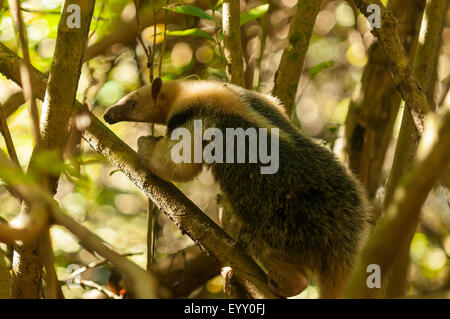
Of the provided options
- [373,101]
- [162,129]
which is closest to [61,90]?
[162,129]

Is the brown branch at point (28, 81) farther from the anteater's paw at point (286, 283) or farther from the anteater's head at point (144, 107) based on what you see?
the anteater's head at point (144, 107)

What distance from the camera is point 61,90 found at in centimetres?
253

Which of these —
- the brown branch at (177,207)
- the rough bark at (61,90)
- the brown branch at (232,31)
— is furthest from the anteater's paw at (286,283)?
the brown branch at (232,31)

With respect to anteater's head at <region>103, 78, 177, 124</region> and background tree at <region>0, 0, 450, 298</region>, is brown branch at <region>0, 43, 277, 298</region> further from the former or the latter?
anteater's head at <region>103, 78, 177, 124</region>

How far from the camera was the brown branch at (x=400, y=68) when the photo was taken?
2.82 metres

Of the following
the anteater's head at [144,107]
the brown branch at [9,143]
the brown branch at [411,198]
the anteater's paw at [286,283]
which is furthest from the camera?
the anteater's head at [144,107]

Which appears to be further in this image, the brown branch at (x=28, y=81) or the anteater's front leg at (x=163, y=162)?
the anteater's front leg at (x=163, y=162)

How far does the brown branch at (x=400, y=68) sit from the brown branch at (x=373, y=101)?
1521 mm

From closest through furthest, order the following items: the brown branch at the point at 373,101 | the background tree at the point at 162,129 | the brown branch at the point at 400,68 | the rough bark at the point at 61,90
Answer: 1. the background tree at the point at 162,129
2. the rough bark at the point at 61,90
3. the brown branch at the point at 400,68
4. the brown branch at the point at 373,101

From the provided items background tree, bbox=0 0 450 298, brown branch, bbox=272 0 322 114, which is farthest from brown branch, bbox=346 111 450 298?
brown branch, bbox=272 0 322 114

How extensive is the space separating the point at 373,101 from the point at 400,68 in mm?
1638

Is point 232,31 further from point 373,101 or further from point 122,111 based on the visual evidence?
point 373,101

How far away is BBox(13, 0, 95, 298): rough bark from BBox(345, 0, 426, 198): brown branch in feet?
8.34
